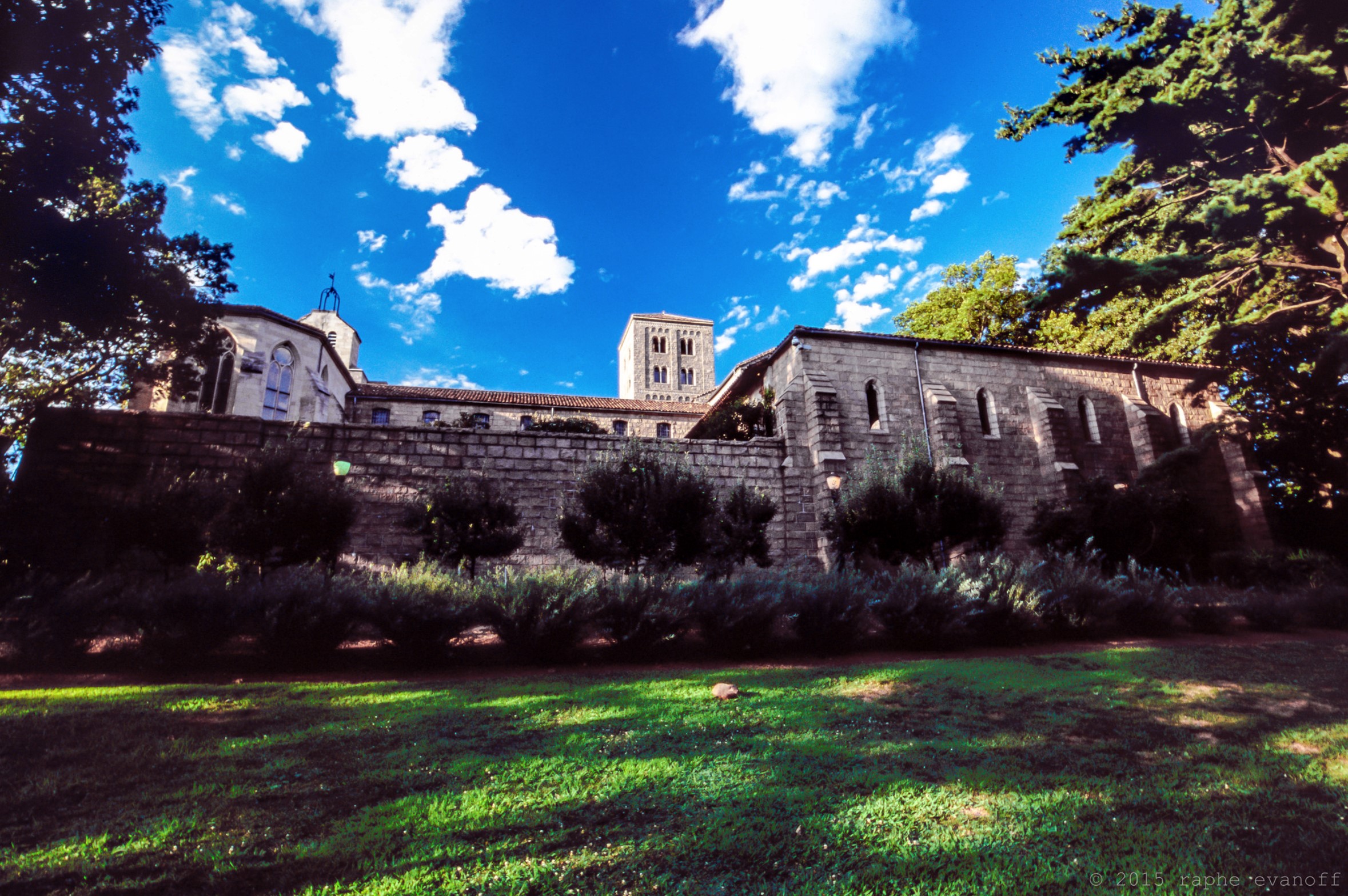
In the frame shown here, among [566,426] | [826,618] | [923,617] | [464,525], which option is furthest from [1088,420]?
[464,525]

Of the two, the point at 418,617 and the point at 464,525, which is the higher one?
the point at 464,525

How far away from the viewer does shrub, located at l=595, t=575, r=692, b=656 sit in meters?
8.26

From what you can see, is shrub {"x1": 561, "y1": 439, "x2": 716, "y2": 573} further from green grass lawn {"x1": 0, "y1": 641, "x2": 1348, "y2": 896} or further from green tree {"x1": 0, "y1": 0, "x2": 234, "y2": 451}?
green tree {"x1": 0, "y1": 0, "x2": 234, "y2": 451}

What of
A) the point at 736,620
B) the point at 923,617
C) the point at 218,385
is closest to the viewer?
the point at 736,620

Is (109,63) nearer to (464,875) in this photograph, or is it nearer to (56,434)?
Result: (56,434)

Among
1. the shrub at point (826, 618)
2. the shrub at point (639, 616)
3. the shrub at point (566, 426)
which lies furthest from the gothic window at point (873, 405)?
the shrub at point (639, 616)

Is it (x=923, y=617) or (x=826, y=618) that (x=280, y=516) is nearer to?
(x=826, y=618)

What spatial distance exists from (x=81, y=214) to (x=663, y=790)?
16.6 metres

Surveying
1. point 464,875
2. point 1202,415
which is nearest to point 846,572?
point 464,875

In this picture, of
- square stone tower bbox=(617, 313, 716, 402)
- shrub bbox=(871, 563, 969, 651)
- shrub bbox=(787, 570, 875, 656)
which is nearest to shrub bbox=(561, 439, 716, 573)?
shrub bbox=(787, 570, 875, 656)

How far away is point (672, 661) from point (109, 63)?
51.6 feet

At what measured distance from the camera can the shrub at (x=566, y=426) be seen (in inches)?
874

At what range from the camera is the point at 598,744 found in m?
4.51

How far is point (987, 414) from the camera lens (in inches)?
792
